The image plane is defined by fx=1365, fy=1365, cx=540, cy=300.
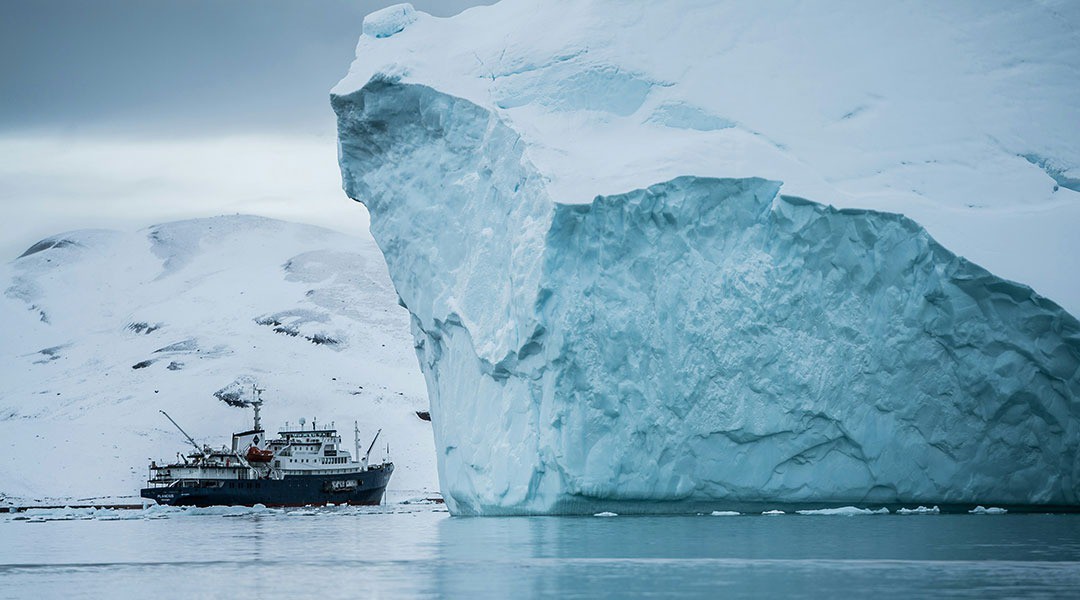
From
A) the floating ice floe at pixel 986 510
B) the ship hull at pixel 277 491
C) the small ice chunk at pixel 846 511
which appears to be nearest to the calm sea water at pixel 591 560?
the floating ice floe at pixel 986 510

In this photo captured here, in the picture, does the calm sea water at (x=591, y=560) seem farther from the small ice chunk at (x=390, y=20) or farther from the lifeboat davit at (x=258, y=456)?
the lifeboat davit at (x=258, y=456)

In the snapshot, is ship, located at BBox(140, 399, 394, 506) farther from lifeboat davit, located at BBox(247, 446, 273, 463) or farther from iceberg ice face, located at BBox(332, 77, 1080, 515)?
iceberg ice face, located at BBox(332, 77, 1080, 515)

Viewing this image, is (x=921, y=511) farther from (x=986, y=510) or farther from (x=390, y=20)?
(x=390, y=20)

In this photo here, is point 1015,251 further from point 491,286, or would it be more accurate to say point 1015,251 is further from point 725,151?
point 491,286

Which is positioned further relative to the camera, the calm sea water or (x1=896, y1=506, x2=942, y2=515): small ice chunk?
(x1=896, y1=506, x2=942, y2=515): small ice chunk

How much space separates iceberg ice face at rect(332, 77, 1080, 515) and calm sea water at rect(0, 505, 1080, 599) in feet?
2.58

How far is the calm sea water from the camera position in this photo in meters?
12.1

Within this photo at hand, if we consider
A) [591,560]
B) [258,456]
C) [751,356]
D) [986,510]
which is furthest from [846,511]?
[258,456]

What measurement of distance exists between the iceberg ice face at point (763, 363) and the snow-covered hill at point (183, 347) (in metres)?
33.3

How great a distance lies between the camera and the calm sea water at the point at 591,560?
1211 centimetres

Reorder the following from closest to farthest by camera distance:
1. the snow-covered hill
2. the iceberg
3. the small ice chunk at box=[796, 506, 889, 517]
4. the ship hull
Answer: the iceberg, the small ice chunk at box=[796, 506, 889, 517], the ship hull, the snow-covered hill

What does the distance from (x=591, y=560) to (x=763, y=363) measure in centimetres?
749

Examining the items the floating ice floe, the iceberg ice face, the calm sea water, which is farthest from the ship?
the floating ice floe

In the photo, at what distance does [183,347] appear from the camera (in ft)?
245
